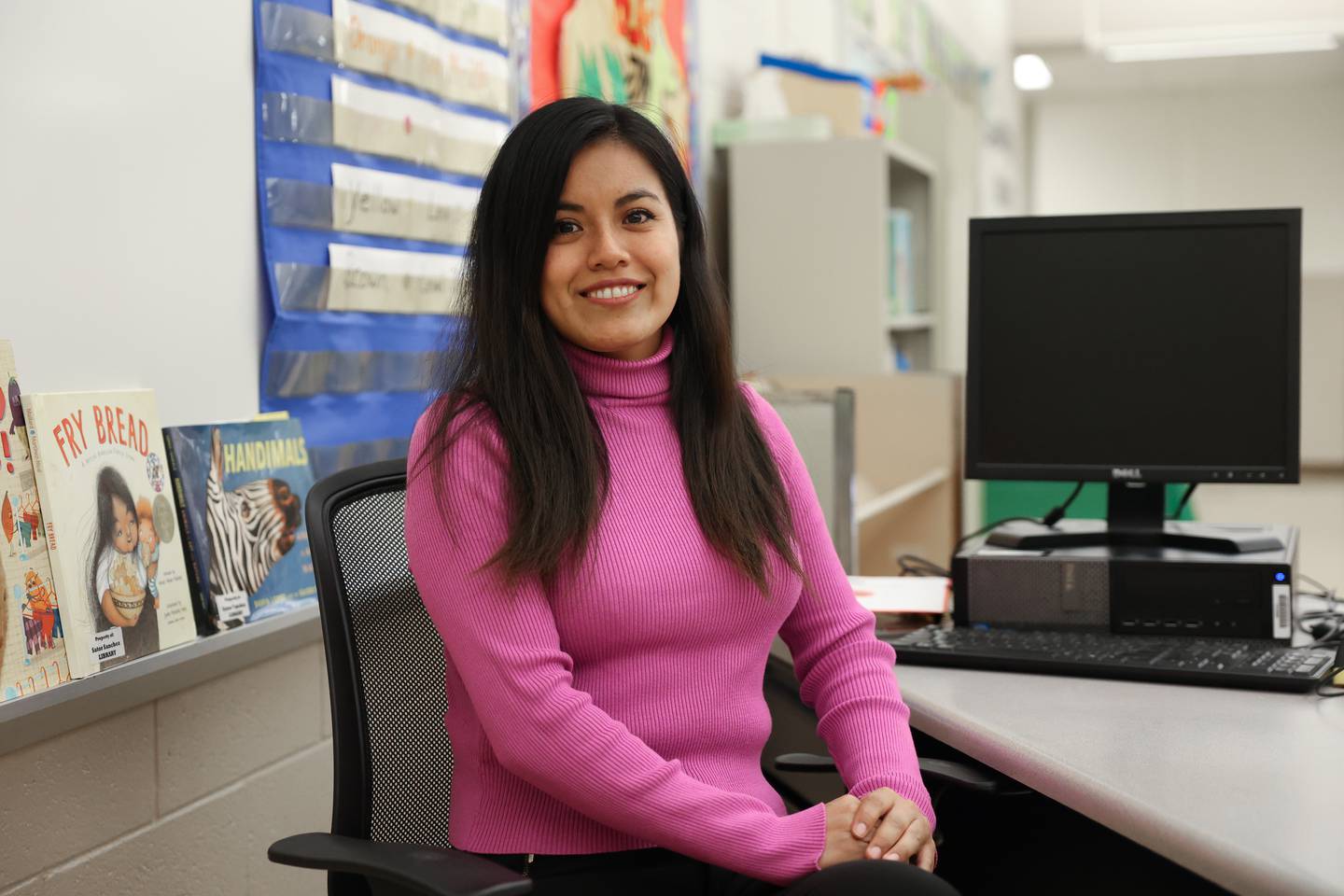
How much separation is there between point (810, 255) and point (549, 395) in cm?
188

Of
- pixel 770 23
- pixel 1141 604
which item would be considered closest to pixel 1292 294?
pixel 1141 604

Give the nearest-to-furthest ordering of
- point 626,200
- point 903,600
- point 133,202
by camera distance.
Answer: point 626,200
point 133,202
point 903,600

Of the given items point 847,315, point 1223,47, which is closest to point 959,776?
point 847,315

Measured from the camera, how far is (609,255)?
130 cm

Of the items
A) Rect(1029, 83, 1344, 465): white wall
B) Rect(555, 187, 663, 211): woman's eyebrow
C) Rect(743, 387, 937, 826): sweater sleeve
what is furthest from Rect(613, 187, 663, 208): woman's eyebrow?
Rect(1029, 83, 1344, 465): white wall

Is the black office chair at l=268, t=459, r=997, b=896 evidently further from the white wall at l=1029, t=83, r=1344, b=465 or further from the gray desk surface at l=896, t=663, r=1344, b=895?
the white wall at l=1029, t=83, r=1344, b=465

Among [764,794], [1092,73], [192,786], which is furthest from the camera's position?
[1092,73]

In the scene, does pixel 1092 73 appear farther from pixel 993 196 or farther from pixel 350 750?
pixel 350 750

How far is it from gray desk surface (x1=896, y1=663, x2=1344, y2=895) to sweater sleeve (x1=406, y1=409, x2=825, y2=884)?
8.4 inches

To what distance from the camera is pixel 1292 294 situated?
1614 mm

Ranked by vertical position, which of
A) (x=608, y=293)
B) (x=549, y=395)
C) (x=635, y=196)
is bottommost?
(x=549, y=395)

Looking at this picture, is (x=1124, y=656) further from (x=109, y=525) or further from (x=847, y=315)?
(x=847, y=315)

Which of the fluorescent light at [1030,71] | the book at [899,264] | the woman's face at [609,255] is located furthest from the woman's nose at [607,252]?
the fluorescent light at [1030,71]

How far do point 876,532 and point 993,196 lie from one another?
13.3 feet
